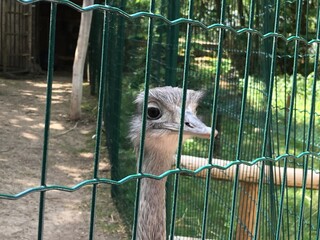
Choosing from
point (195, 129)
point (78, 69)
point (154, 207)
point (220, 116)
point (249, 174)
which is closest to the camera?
point (195, 129)

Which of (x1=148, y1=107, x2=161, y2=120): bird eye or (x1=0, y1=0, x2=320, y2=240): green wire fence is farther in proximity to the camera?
(x1=0, y1=0, x2=320, y2=240): green wire fence

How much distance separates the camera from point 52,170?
617cm

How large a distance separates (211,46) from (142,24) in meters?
0.87

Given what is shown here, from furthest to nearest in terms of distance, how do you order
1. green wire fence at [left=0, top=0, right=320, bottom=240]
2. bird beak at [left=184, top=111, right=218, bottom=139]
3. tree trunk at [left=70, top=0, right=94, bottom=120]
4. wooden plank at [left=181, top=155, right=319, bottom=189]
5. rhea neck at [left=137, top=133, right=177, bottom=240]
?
tree trunk at [left=70, top=0, right=94, bottom=120] < wooden plank at [left=181, top=155, right=319, bottom=189] < green wire fence at [left=0, top=0, right=320, bottom=240] < rhea neck at [left=137, top=133, right=177, bottom=240] < bird beak at [left=184, top=111, right=218, bottom=139]

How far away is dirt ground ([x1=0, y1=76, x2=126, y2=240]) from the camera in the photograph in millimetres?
4719

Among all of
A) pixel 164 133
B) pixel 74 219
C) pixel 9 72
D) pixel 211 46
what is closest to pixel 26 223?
pixel 74 219

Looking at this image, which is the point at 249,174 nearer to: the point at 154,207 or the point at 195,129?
the point at 154,207

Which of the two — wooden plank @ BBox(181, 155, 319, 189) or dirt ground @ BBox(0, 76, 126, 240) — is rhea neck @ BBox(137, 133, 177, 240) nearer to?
wooden plank @ BBox(181, 155, 319, 189)

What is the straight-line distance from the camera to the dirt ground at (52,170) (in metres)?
4.72

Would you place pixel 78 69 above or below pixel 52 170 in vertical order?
above

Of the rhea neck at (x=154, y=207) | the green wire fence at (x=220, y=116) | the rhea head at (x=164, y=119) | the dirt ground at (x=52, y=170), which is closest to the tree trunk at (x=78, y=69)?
the dirt ground at (x=52, y=170)

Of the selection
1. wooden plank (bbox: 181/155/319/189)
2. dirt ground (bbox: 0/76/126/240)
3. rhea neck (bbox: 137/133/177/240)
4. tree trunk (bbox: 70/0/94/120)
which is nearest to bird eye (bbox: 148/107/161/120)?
rhea neck (bbox: 137/133/177/240)

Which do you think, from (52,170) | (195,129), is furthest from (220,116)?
(195,129)

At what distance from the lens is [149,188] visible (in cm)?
251
